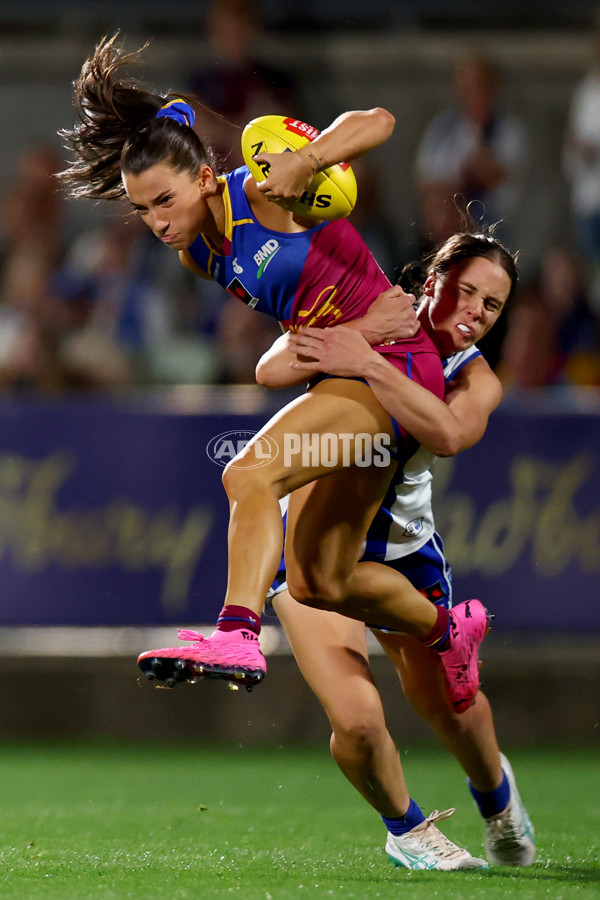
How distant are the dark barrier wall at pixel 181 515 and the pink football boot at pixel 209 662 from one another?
10.8 feet

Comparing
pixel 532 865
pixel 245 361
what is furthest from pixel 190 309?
pixel 532 865

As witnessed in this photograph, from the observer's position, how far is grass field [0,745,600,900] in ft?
12.3

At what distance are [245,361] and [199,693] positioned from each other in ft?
5.63

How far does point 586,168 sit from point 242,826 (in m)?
4.53

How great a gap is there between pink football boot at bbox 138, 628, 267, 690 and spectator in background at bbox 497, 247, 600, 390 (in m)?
3.92

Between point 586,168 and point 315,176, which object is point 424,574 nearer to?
point 315,176

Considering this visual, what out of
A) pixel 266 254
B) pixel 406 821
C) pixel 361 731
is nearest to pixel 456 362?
pixel 266 254

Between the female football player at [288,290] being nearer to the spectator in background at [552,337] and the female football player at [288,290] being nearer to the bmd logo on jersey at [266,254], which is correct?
the bmd logo on jersey at [266,254]

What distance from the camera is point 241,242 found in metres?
3.93

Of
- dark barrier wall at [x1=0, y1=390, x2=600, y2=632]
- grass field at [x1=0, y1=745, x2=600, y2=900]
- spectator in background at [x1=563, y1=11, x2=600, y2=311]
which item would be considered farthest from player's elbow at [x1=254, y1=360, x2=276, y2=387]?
spectator in background at [x1=563, y1=11, x2=600, y2=311]

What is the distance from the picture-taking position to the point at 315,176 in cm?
385

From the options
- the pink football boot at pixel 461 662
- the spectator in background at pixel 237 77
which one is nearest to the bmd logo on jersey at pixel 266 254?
the pink football boot at pixel 461 662

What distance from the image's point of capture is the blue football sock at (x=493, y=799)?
4.54m

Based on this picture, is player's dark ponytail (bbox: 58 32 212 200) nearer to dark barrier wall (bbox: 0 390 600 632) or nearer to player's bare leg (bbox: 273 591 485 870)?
player's bare leg (bbox: 273 591 485 870)
